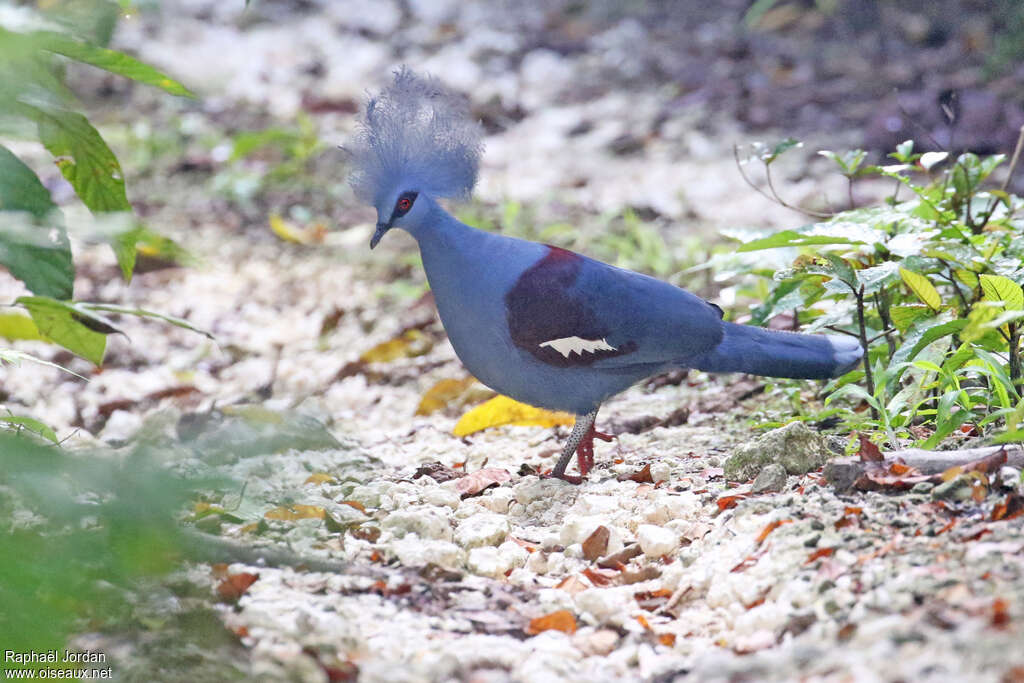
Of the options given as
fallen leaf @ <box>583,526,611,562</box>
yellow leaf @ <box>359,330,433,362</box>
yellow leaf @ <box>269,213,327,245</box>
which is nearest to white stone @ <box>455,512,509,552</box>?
fallen leaf @ <box>583,526,611,562</box>

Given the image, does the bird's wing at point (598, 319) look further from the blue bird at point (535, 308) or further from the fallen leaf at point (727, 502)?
the fallen leaf at point (727, 502)

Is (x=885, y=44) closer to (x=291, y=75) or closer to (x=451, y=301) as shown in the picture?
(x=291, y=75)

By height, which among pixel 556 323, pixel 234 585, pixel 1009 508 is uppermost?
pixel 556 323

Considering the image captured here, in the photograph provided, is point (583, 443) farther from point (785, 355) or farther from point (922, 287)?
point (922, 287)

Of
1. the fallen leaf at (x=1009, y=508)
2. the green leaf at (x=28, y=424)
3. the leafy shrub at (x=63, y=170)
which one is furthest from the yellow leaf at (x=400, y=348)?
the fallen leaf at (x=1009, y=508)

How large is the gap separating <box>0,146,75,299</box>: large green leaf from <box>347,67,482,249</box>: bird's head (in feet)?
3.59

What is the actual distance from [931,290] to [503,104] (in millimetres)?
5169

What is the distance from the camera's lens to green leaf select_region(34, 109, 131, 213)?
236 cm

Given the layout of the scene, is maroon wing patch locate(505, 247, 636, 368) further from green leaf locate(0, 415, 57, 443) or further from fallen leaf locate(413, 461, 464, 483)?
green leaf locate(0, 415, 57, 443)

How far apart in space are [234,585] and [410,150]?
1545 millimetres

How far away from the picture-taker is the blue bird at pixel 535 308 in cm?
314

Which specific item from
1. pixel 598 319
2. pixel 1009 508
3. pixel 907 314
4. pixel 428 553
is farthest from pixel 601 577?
pixel 907 314

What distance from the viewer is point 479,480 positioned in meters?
3.01

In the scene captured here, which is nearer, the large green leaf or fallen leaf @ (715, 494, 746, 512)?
the large green leaf
